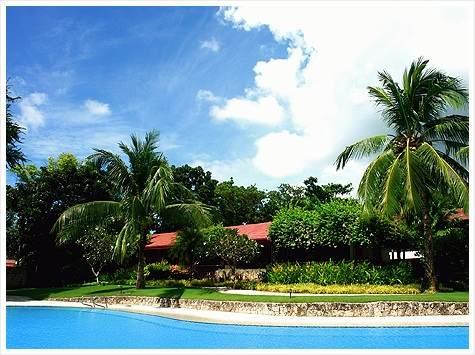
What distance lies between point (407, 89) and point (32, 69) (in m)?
12.1

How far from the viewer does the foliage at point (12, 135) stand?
70.1 ft

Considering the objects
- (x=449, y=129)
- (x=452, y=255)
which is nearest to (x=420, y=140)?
(x=449, y=129)

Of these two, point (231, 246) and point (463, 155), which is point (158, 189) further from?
point (463, 155)

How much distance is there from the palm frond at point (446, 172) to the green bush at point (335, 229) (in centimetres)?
354

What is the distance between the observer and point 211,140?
71.7 feet

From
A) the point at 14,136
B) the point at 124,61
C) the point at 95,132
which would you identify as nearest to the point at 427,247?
the point at 124,61

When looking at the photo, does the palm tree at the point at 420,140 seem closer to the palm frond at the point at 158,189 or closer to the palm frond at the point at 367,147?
the palm frond at the point at 367,147

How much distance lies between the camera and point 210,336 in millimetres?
12859

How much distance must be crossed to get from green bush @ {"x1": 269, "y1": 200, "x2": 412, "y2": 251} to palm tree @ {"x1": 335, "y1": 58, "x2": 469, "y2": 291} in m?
2.55

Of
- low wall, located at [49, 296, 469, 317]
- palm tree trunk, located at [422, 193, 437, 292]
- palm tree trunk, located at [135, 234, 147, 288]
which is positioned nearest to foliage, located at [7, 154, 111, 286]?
palm tree trunk, located at [135, 234, 147, 288]

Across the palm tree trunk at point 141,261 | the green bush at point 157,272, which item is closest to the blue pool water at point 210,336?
the palm tree trunk at point 141,261

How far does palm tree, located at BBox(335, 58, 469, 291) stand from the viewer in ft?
56.6

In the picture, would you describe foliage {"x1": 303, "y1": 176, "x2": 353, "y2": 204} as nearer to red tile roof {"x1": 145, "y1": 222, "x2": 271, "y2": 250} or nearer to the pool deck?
red tile roof {"x1": 145, "y1": 222, "x2": 271, "y2": 250}

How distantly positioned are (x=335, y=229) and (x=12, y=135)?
45.6 feet
